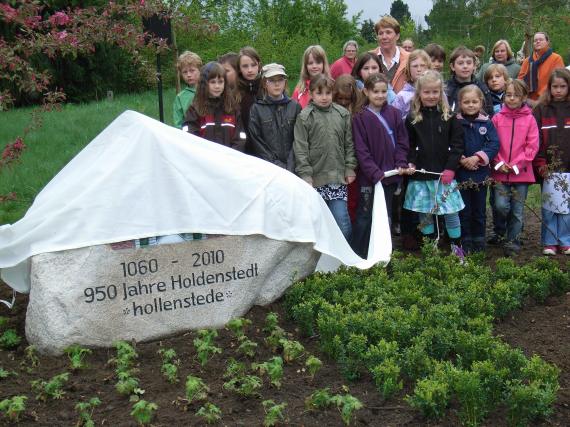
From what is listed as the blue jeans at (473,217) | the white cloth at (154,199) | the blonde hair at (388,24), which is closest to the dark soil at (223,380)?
the white cloth at (154,199)

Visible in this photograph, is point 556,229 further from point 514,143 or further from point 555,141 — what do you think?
point 514,143

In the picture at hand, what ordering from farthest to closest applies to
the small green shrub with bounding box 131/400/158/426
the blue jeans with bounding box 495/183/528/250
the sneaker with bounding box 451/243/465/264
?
the blue jeans with bounding box 495/183/528/250, the sneaker with bounding box 451/243/465/264, the small green shrub with bounding box 131/400/158/426

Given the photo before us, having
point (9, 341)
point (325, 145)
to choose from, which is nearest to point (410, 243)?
point (325, 145)

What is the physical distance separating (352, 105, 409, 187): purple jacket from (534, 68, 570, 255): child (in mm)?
1418

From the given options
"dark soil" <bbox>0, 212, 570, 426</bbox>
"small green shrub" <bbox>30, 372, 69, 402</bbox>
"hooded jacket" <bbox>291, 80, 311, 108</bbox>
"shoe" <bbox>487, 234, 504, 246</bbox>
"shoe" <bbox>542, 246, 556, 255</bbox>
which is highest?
"hooded jacket" <bbox>291, 80, 311, 108</bbox>

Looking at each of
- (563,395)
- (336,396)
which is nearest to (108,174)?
(336,396)

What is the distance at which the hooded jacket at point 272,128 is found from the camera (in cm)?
688

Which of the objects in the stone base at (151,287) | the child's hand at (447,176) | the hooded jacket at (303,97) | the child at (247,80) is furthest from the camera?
the hooded jacket at (303,97)

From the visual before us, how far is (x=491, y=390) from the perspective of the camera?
409cm

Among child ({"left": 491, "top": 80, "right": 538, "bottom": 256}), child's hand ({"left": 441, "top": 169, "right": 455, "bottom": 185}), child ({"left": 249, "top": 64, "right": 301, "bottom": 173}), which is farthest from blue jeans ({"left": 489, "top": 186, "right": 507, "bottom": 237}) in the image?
child ({"left": 249, "top": 64, "right": 301, "bottom": 173})

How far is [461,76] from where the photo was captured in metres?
7.68

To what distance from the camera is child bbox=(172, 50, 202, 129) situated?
295 inches

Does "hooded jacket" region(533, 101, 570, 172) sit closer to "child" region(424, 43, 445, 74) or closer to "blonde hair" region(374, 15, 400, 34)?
"child" region(424, 43, 445, 74)

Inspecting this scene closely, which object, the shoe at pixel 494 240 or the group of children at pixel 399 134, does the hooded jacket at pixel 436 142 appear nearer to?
the group of children at pixel 399 134
